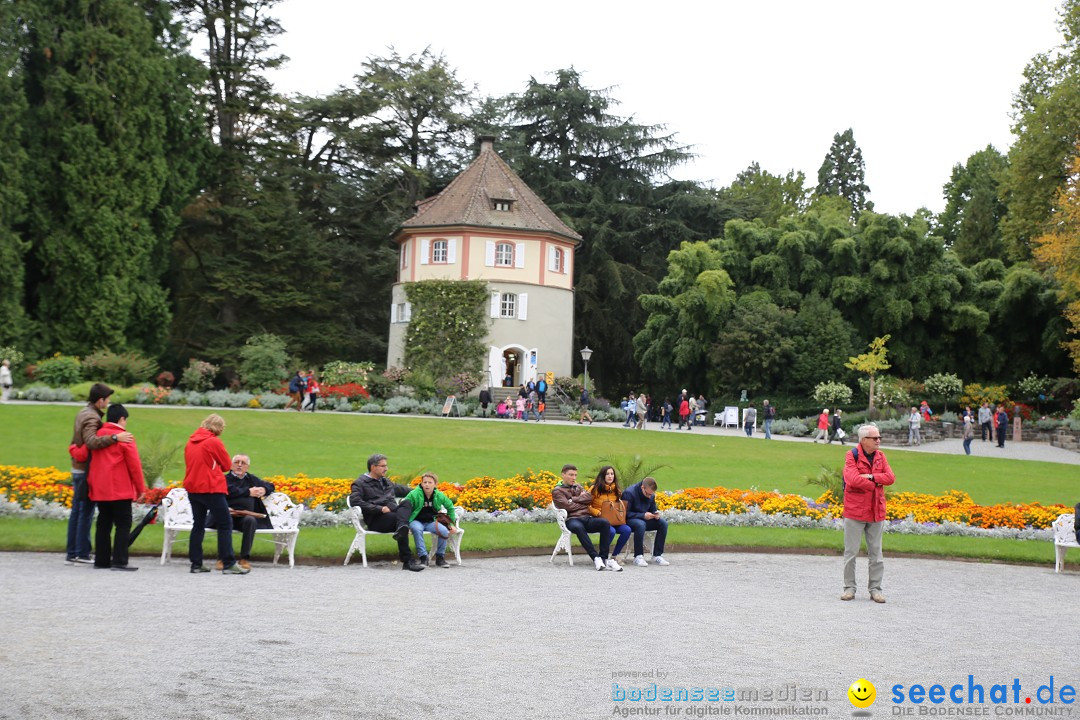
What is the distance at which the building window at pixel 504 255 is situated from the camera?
48.3 meters

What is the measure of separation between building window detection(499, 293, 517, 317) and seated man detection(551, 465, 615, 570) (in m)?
34.4

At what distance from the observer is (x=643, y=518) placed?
13.4 metres

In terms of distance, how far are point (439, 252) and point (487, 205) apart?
122 inches

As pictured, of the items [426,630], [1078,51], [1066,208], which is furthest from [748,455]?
[1078,51]

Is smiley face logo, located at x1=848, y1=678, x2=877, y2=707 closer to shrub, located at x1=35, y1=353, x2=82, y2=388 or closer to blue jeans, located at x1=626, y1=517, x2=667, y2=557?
blue jeans, located at x1=626, y1=517, x2=667, y2=557

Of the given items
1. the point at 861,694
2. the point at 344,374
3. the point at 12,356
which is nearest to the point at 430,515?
the point at 861,694

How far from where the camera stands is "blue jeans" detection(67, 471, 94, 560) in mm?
11180

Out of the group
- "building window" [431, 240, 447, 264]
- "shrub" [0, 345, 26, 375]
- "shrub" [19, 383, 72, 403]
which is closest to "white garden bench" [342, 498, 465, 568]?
"shrub" [19, 383, 72, 403]

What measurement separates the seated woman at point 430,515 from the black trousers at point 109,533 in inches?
123

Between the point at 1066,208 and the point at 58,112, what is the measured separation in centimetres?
3719

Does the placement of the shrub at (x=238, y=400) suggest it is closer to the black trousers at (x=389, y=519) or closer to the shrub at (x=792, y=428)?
the shrub at (x=792, y=428)

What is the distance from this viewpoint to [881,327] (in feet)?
156

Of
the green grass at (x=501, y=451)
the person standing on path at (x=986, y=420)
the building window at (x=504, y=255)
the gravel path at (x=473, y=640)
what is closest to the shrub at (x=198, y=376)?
the green grass at (x=501, y=451)

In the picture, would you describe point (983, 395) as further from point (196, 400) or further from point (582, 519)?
point (582, 519)
